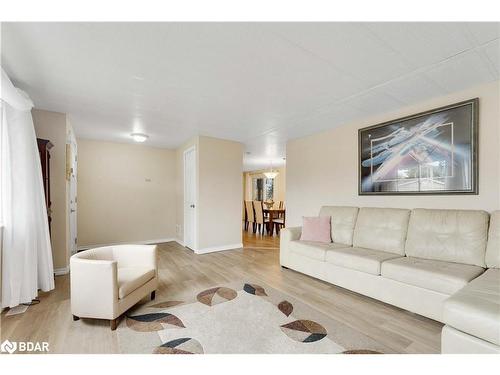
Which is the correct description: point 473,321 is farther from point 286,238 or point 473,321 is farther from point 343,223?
point 286,238

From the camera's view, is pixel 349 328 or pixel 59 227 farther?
pixel 59 227

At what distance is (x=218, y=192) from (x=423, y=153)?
340 centimetres

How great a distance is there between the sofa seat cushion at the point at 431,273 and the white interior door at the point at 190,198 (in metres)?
3.47

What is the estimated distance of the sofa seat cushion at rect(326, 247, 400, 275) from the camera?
239 centimetres

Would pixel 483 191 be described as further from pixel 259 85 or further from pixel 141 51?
pixel 141 51

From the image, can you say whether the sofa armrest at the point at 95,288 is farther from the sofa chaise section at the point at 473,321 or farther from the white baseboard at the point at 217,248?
the white baseboard at the point at 217,248

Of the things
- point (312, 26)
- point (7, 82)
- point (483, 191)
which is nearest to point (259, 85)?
point (312, 26)

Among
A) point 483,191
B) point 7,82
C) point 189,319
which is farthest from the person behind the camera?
point 483,191

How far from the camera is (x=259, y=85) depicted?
238 cm

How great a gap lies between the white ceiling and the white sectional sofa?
4.75ft

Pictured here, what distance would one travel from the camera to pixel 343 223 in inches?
130

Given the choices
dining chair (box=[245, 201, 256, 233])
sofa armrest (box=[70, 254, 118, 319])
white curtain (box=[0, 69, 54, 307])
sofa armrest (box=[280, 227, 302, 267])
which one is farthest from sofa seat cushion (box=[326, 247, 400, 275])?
dining chair (box=[245, 201, 256, 233])

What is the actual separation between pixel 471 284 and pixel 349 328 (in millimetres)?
964

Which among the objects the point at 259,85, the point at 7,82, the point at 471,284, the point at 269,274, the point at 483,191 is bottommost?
the point at 269,274
